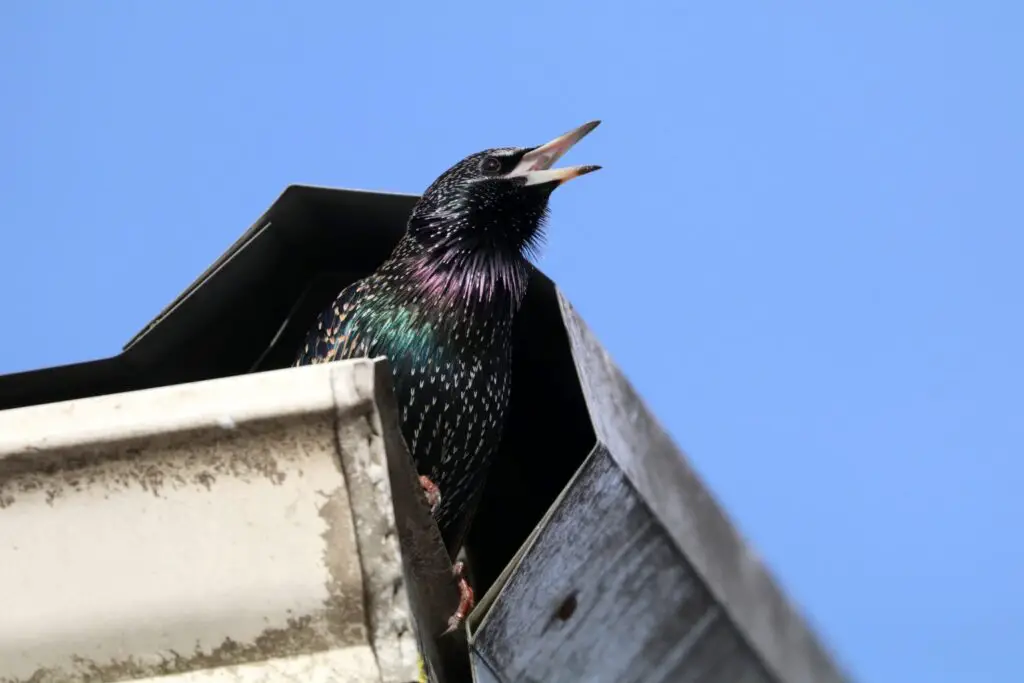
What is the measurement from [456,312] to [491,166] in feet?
1.01

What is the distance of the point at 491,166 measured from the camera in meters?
1.72

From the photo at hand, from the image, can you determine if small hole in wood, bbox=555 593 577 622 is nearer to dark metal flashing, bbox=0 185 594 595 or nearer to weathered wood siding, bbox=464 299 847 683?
weathered wood siding, bbox=464 299 847 683

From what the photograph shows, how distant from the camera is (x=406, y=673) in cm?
70

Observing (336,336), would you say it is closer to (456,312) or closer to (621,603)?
(456,312)

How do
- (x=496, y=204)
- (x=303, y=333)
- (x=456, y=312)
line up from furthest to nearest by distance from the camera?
(x=303, y=333) → (x=496, y=204) → (x=456, y=312)

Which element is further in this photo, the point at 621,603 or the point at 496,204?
the point at 496,204

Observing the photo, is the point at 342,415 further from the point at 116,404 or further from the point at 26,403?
the point at 26,403

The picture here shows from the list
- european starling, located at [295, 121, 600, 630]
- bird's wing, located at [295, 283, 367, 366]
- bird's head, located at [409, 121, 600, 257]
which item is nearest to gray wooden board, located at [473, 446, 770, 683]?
european starling, located at [295, 121, 600, 630]

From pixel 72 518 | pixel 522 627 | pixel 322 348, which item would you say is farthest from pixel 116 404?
pixel 322 348

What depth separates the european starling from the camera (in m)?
1.46

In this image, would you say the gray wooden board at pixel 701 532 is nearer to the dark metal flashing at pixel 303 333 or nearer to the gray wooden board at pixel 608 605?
the gray wooden board at pixel 608 605

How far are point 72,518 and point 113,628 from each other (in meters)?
0.07

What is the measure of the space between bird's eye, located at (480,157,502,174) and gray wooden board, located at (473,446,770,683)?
0.85m

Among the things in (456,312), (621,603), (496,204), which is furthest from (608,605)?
(496,204)
